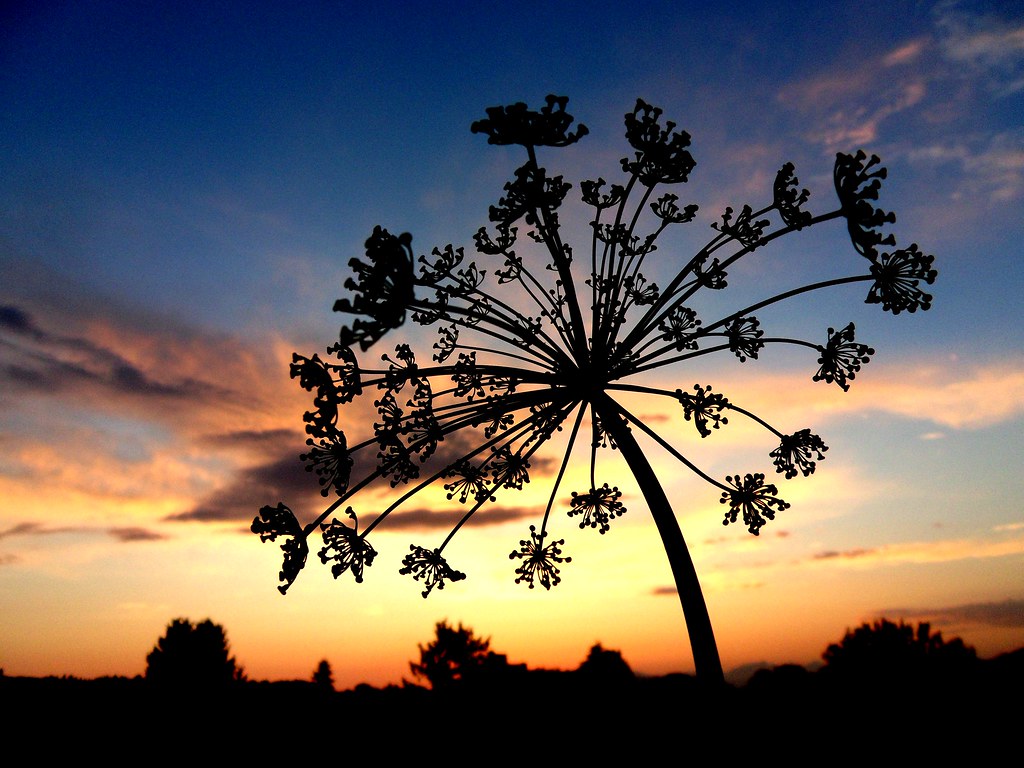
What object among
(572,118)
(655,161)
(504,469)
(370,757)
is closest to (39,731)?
(370,757)

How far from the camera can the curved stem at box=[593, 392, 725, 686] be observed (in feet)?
34.3

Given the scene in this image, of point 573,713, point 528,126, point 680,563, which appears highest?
point 528,126

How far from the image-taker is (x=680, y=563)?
35.2 ft

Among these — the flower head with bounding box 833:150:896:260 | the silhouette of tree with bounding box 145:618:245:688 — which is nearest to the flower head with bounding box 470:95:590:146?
the flower head with bounding box 833:150:896:260

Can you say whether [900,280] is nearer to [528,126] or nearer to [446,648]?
[528,126]

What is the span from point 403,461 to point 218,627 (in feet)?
250

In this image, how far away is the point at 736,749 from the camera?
940cm

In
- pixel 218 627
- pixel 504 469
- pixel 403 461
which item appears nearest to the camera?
pixel 403 461

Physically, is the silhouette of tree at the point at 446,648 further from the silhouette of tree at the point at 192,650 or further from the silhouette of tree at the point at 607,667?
the silhouette of tree at the point at 607,667

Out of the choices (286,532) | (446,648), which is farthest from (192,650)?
(286,532)

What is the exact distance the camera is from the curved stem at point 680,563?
10.4 meters

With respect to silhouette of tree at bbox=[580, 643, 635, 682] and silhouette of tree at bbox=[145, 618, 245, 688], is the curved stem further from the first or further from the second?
silhouette of tree at bbox=[145, 618, 245, 688]

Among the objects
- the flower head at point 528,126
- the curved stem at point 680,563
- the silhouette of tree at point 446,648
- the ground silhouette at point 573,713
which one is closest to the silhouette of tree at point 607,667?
the ground silhouette at point 573,713

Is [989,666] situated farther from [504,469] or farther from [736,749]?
[504,469]
